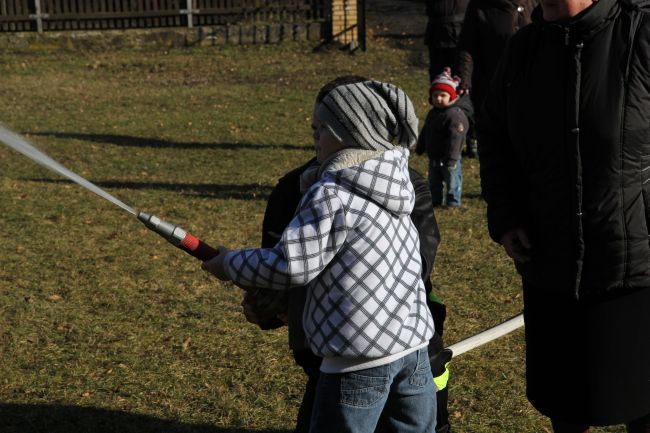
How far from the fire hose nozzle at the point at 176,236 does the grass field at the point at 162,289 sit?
5.42ft

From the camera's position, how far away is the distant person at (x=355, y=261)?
2.88 meters

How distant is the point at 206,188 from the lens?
30.8ft

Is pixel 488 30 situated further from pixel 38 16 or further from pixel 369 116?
pixel 38 16

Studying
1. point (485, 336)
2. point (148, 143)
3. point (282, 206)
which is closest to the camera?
point (282, 206)

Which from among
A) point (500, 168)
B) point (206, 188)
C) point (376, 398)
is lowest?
point (206, 188)

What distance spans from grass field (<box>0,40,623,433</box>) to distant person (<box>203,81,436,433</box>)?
161 centimetres

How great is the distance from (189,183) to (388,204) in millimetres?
6842

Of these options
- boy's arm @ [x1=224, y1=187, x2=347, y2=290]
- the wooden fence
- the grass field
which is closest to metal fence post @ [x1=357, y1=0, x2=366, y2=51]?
the wooden fence

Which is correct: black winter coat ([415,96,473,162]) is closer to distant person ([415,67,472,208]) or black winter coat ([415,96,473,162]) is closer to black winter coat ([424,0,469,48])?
distant person ([415,67,472,208])

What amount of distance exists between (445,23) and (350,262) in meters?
7.63

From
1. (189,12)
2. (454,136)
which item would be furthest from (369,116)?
(189,12)

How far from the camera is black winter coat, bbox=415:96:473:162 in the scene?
8.19 m

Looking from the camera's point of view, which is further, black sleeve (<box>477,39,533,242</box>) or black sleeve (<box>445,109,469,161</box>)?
black sleeve (<box>445,109,469,161</box>)

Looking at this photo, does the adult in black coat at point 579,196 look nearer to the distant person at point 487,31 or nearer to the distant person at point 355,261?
the distant person at point 355,261
